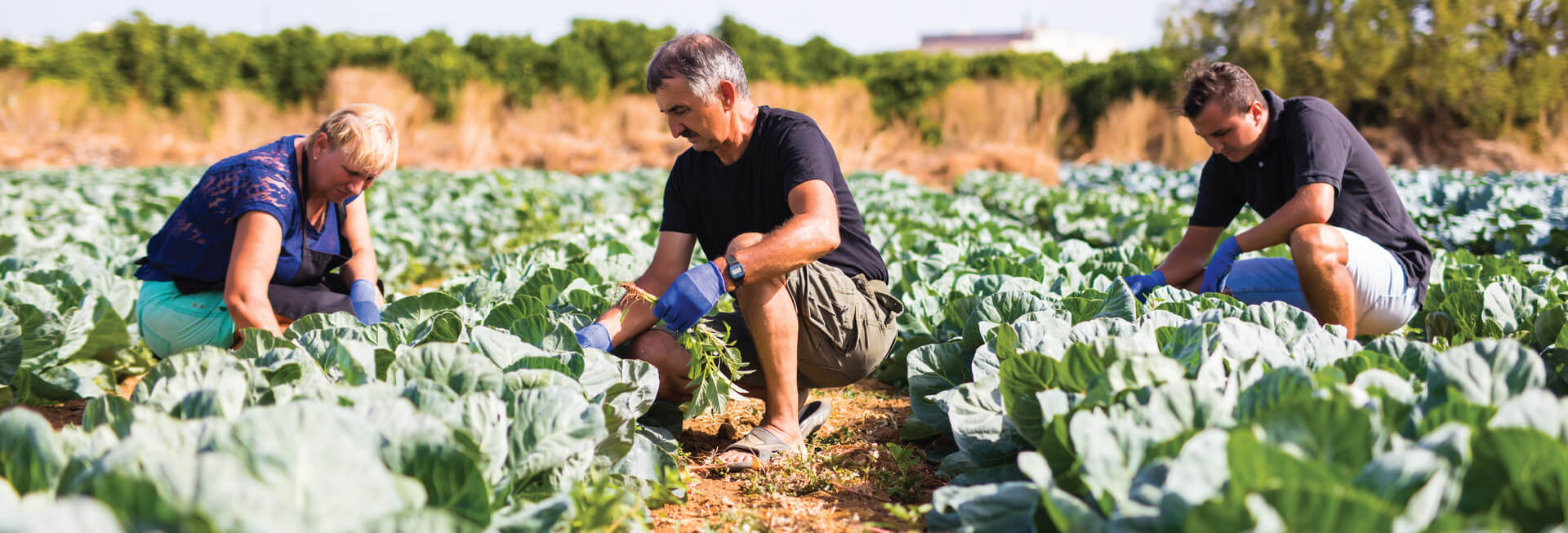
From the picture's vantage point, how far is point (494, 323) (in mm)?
2750

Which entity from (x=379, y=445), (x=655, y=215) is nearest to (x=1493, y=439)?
(x=379, y=445)

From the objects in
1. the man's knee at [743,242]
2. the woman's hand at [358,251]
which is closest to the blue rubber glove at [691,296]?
the man's knee at [743,242]

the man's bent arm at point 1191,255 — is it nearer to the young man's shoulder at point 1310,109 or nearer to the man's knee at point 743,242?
the young man's shoulder at point 1310,109

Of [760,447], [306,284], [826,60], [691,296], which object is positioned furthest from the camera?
[826,60]

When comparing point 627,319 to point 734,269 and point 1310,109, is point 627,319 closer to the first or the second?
point 734,269

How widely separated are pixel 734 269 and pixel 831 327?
0.47 m

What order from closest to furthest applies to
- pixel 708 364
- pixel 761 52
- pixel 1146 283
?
pixel 708 364 → pixel 1146 283 → pixel 761 52

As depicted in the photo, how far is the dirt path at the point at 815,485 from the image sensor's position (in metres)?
2.32

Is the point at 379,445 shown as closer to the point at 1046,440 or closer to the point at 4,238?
the point at 1046,440

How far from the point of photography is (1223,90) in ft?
11.2

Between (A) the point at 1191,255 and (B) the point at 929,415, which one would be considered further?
(A) the point at 1191,255

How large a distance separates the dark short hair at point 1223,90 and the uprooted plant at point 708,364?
2.05 metres

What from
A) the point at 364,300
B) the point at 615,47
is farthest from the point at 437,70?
the point at 364,300

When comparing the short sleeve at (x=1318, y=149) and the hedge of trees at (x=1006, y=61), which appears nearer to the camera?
the short sleeve at (x=1318, y=149)
